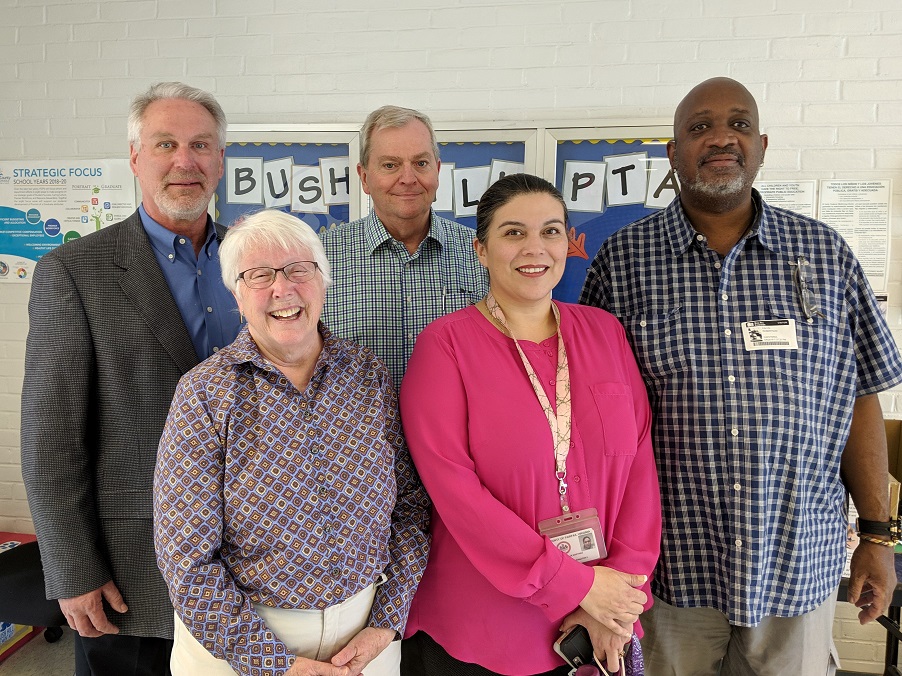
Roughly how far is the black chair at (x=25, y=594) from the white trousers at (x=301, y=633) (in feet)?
4.26

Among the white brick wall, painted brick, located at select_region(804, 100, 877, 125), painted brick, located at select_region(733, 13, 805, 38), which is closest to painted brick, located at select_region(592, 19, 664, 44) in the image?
the white brick wall

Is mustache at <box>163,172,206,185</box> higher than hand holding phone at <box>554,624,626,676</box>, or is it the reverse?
mustache at <box>163,172,206,185</box>

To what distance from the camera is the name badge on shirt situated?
1.59 metres

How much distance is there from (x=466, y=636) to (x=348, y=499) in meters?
0.43

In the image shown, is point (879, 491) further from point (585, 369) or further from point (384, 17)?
point (384, 17)

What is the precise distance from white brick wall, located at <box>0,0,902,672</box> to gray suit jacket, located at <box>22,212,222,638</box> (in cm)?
179

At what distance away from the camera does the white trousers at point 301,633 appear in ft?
4.24

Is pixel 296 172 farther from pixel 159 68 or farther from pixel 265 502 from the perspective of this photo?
pixel 265 502

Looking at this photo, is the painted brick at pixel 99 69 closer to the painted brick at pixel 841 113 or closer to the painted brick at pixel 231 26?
the painted brick at pixel 231 26

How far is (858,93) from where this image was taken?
2.77 m

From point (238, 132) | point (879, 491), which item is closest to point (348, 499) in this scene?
point (879, 491)

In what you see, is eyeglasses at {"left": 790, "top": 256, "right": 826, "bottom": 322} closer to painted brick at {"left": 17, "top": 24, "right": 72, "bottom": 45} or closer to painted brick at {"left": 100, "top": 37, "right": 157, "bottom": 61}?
painted brick at {"left": 100, "top": 37, "right": 157, "bottom": 61}

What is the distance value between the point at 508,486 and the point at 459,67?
2311 millimetres

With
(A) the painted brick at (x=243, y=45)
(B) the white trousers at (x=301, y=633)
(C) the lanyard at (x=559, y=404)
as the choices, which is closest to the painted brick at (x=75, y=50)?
(A) the painted brick at (x=243, y=45)
